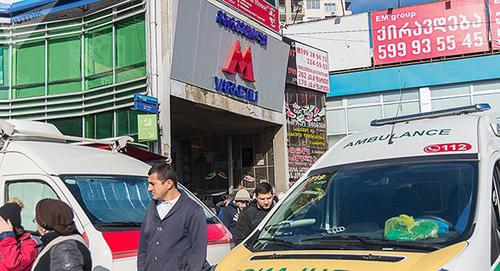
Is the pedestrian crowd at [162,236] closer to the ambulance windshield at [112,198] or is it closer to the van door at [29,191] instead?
the ambulance windshield at [112,198]

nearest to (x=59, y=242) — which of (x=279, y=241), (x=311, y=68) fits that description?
(x=279, y=241)

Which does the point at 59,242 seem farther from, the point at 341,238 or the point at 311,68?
the point at 311,68

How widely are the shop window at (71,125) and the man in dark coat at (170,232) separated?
42.9ft

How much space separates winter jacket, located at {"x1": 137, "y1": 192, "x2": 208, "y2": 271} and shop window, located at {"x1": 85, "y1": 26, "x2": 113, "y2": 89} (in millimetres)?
12512

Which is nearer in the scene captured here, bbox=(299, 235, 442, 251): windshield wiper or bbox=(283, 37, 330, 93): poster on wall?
bbox=(299, 235, 442, 251): windshield wiper

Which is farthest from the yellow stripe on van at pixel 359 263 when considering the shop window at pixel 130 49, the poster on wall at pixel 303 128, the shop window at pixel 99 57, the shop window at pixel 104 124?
the poster on wall at pixel 303 128

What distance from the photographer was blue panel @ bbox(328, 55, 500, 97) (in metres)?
26.7

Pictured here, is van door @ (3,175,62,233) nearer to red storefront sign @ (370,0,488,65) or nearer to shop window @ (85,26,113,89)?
shop window @ (85,26,113,89)

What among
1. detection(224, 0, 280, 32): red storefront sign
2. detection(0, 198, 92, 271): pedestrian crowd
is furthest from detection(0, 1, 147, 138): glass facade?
detection(0, 198, 92, 271): pedestrian crowd

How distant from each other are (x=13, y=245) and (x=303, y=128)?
64.7 ft

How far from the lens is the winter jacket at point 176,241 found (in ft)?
13.3

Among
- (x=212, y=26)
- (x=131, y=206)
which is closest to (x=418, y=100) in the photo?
(x=212, y=26)

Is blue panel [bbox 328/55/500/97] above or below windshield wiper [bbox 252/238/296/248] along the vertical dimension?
above

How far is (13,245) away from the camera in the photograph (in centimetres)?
411
